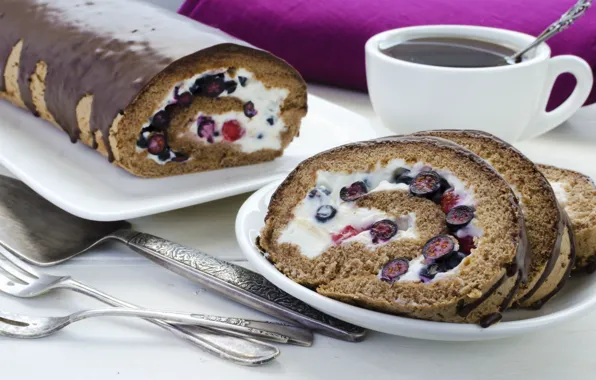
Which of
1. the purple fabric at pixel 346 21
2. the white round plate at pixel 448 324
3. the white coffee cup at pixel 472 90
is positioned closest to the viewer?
the white round plate at pixel 448 324

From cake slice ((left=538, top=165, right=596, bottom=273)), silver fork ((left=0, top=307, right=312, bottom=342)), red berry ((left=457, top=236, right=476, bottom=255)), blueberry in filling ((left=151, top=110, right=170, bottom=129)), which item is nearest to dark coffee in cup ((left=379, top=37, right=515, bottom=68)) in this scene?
cake slice ((left=538, top=165, right=596, bottom=273))

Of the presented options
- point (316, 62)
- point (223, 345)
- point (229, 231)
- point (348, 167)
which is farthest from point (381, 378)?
point (316, 62)

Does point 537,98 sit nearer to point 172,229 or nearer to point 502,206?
point 502,206

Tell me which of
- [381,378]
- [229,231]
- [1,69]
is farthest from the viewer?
[1,69]

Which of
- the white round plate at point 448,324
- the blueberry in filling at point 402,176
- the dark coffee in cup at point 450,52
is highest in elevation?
the dark coffee in cup at point 450,52

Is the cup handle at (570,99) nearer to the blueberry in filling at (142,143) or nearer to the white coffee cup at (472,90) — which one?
the white coffee cup at (472,90)

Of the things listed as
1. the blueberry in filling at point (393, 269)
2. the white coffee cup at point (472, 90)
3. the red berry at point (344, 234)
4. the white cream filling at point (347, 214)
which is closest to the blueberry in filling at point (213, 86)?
the white coffee cup at point (472, 90)

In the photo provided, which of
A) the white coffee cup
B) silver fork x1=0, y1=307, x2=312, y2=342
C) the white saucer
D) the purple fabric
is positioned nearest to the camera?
silver fork x1=0, y1=307, x2=312, y2=342

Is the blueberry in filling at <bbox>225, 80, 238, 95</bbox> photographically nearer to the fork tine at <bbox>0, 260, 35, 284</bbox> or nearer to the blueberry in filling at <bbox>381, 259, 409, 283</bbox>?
the fork tine at <bbox>0, 260, 35, 284</bbox>
